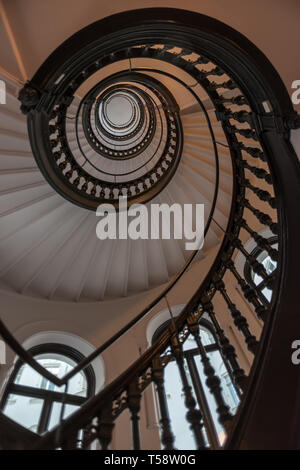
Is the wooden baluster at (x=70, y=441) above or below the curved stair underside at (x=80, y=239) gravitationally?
below

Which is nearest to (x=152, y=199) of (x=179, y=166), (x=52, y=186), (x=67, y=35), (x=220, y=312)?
(x=179, y=166)

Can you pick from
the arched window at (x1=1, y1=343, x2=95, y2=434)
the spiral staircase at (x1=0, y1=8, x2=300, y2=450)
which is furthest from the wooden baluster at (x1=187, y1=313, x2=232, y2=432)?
the arched window at (x1=1, y1=343, x2=95, y2=434)

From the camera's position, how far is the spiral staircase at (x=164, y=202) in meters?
1.71

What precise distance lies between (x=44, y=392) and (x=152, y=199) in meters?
3.58

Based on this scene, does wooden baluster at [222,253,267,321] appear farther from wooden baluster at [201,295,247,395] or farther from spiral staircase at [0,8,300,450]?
wooden baluster at [201,295,247,395]

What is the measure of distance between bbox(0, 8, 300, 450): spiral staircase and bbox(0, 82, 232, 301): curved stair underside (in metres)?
0.02

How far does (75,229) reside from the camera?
5.35 metres

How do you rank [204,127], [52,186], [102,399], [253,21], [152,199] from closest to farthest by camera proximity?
1. [102,399]
2. [253,21]
3. [52,186]
4. [204,127]
5. [152,199]

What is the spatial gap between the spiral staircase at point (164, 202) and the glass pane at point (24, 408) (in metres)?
1.37

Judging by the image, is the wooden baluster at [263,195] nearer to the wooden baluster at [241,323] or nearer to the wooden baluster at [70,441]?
the wooden baluster at [241,323]

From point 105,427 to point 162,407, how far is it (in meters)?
0.37

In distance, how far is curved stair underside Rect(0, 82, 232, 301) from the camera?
15.6ft

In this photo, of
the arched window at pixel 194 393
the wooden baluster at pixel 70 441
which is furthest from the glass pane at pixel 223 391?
the wooden baluster at pixel 70 441

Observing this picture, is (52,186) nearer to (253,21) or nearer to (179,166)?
(179,166)
